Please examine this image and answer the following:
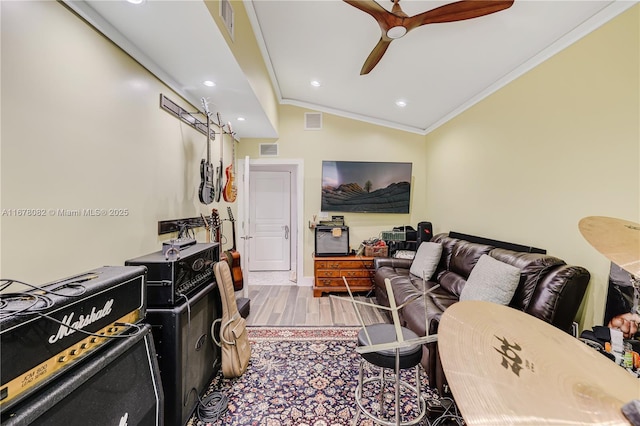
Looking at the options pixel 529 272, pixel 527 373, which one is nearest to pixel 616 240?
pixel 527 373

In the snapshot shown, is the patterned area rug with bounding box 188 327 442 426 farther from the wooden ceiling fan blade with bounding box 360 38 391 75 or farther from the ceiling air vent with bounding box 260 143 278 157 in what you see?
the ceiling air vent with bounding box 260 143 278 157

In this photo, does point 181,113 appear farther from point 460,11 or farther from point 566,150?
point 566,150

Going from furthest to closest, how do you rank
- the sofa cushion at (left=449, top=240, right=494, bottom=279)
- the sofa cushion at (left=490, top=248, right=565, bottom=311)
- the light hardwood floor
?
the light hardwood floor → the sofa cushion at (left=449, top=240, right=494, bottom=279) → the sofa cushion at (left=490, top=248, right=565, bottom=311)

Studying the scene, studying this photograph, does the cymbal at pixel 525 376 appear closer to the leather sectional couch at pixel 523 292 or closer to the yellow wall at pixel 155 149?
the leather sectional couch at pixel 523 292

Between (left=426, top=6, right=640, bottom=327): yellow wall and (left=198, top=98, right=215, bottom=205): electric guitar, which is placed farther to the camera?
(left=198, top=98, right=215, bottom=205): electric guitar

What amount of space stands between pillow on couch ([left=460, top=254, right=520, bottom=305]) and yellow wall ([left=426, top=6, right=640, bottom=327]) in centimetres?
46

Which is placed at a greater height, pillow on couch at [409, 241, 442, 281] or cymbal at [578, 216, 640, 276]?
cymbal at [578, 216, 640, 276]

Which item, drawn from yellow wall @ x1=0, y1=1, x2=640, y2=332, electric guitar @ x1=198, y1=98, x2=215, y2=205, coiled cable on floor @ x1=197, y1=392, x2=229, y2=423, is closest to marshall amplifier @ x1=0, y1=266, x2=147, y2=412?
yellow wall @ x1=0, y1=1, x2=640, y2=332

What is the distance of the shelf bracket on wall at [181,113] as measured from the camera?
6.71 feet

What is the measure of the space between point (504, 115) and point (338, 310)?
9.43 feet

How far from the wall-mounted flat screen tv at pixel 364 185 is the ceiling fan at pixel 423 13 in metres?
2.45

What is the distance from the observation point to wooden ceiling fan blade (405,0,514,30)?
4.72ft

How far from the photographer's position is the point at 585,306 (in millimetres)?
1789

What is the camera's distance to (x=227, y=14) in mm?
1665
